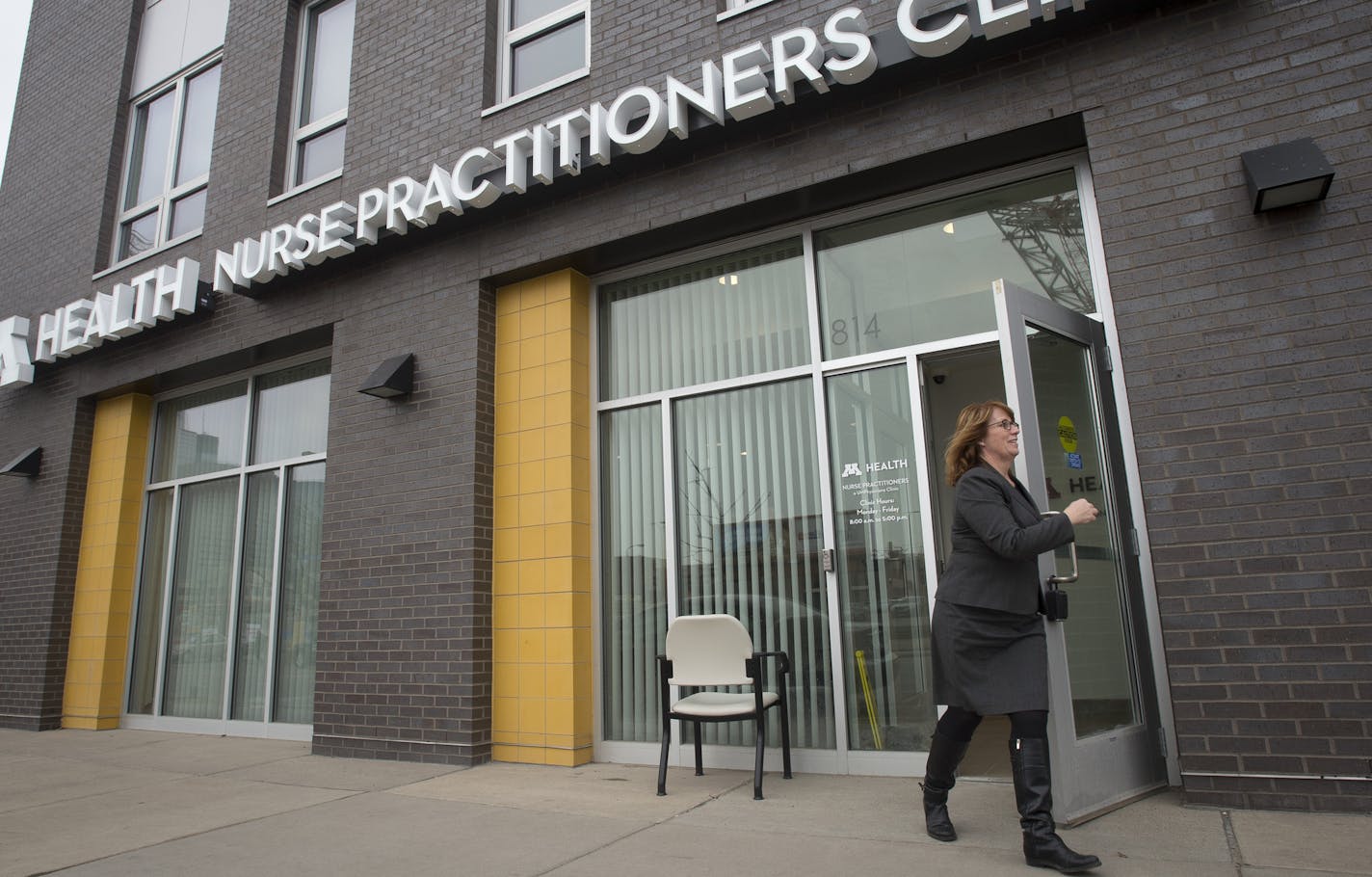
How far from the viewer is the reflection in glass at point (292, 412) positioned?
25.3ft

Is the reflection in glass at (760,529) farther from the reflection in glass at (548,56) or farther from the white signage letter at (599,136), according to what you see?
the reflection in glass at (548,56)

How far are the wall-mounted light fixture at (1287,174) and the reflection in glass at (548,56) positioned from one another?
4.64 m

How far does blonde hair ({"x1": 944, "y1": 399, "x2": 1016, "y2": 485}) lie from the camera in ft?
11.5

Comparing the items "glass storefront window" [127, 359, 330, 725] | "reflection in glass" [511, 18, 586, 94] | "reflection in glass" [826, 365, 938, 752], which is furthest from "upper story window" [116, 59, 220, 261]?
"reflection in glass" [826, 365, 938, 752]

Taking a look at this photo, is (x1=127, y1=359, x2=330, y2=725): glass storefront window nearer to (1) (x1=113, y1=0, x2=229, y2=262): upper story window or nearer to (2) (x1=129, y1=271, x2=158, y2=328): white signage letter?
(2) (x1=129, y1=271, x2=158, y2=328): white signage letter

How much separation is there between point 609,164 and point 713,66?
0.94 metres

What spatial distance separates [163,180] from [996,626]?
9.70 meters

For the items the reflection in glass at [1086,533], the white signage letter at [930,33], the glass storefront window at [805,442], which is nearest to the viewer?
the reflection in glass at [1086,533]

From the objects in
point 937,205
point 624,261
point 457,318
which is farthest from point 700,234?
point 457,318

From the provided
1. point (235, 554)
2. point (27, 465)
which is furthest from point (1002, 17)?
point (27, 465)

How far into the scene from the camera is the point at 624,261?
6.27 m

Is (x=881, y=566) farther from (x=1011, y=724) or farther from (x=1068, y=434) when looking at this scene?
(x=1011, y=724)

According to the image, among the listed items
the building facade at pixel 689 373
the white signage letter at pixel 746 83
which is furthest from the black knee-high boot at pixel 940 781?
the white signage letter at pixel 746 83

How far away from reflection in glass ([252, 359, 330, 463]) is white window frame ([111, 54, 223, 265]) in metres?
2.11
